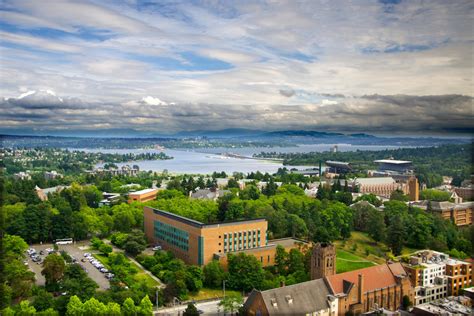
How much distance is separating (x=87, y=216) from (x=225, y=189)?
54.1 feet

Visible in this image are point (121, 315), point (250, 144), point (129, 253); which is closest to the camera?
point (121, 315)

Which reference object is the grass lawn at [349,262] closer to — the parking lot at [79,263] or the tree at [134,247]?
the tree at [134,247]

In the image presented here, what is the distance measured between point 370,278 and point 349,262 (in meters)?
6.12

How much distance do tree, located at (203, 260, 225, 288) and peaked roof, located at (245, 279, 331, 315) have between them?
4268 millimetres

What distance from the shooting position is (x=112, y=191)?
137 ft

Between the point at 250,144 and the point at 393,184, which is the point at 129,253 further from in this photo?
the point at 250,144

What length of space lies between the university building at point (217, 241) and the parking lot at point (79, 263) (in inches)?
162

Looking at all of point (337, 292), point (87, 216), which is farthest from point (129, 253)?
point (337, 292)

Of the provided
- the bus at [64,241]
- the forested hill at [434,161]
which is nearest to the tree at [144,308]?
the bus at [64,241]

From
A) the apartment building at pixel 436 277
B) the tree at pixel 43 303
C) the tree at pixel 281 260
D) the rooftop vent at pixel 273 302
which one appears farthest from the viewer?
the tree at pixel 281 260

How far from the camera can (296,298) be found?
14.4m

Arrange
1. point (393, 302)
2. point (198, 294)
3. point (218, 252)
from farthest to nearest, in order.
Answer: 1. point (218, 252)
2. point (198, 294)
3. point (393, 302)

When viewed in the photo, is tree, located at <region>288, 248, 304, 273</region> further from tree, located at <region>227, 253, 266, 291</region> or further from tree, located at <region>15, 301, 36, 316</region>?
tree, located at <region>15, 301, 36, 316</region>

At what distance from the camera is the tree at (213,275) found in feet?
61.7
